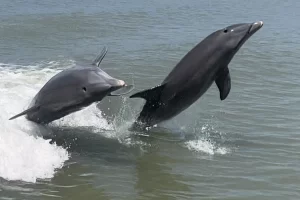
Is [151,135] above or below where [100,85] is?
below

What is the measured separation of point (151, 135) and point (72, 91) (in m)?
2.47

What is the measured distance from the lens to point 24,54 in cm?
1852

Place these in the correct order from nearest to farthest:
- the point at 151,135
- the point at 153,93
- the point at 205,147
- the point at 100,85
Result: the point at 100,85, the point at 153,93, the point at 205,147, the point at 151,135

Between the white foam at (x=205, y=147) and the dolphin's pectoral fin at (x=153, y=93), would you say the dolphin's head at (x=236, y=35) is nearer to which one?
the dolphin's pectoral fin at (x=153, y=93)

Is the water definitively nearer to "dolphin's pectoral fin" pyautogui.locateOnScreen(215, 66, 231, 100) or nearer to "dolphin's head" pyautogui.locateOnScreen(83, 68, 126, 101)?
"dolphin's pectoral fin" pyautogui.locateOnScreen(215, 66, 231, 100)

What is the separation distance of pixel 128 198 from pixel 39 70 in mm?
9344

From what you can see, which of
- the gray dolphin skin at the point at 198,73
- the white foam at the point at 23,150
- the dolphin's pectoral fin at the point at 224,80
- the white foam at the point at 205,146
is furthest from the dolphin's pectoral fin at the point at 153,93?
the white foam at the point at 23,150

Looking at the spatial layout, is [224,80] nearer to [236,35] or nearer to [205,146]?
[236,35]

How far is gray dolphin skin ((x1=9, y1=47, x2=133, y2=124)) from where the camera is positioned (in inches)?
340

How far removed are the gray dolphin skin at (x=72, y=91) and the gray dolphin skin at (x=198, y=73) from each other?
845mm

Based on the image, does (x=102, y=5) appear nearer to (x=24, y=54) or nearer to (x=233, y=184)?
(x=24, y=54)

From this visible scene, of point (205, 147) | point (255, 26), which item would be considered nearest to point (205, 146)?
point (205, 147)

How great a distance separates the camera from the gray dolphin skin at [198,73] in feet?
31.0

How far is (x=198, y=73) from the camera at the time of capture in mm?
9711
